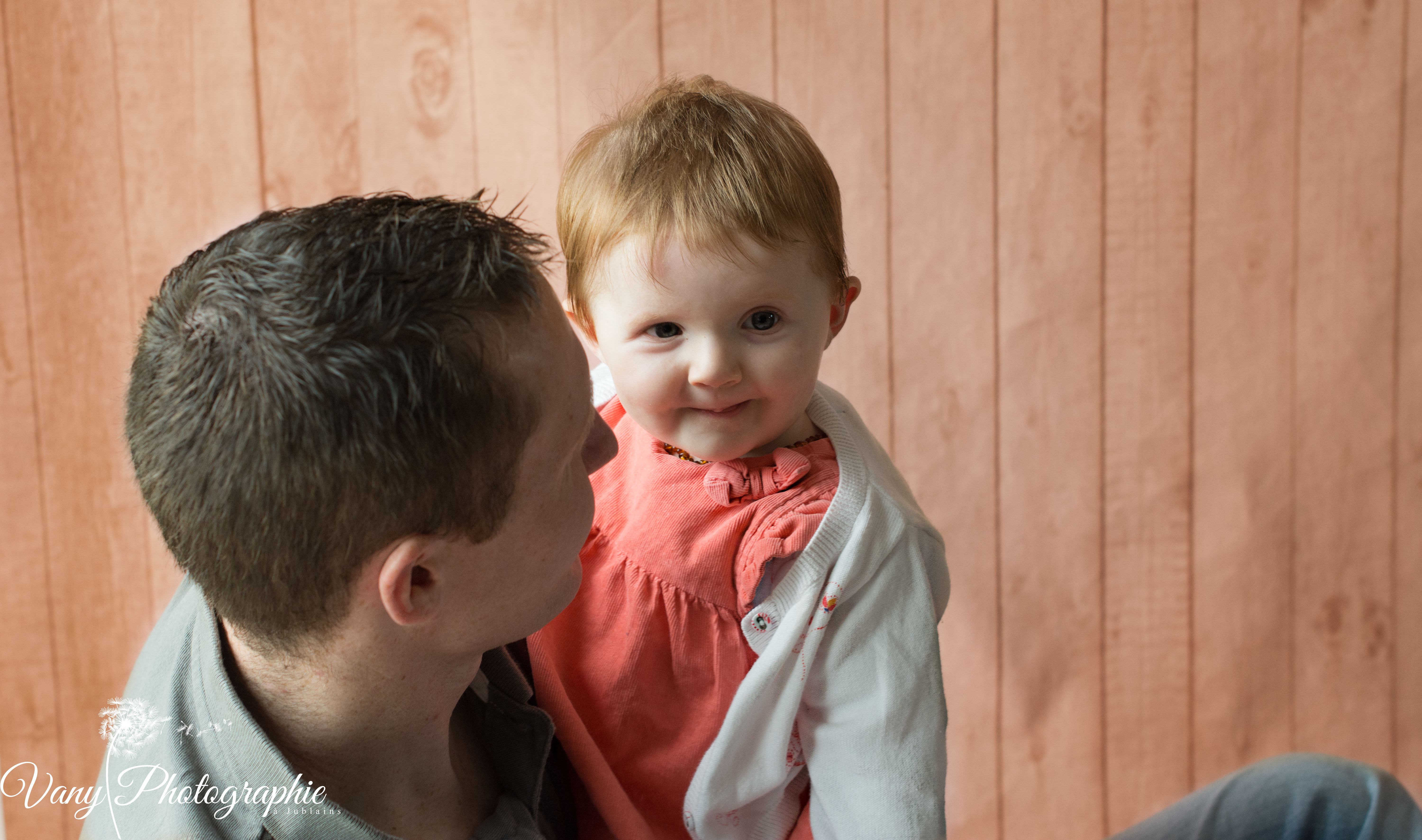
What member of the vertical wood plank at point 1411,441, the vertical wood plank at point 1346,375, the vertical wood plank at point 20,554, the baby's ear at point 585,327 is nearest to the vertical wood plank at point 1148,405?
the vertical wood plank at point 1346,375

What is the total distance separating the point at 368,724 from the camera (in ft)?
2.89

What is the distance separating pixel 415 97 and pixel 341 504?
130cm

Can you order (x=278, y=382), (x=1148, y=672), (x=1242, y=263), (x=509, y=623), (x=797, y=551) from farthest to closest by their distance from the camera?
(x=1148, y=672)
(x=1242, y=263)
(x=797, y=551)
(x=509, y=623)
(x=278, y=382)

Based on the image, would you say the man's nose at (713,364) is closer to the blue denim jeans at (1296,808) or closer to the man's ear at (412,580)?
the man's ear at (412,580)

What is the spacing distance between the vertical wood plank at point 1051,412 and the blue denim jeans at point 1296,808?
0.93 metres

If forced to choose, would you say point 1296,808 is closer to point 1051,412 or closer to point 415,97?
point 1051,412

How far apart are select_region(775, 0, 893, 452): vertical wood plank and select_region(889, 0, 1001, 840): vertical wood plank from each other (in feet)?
0.08

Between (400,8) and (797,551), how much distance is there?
50.7 inches

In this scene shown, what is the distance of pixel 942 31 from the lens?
6.23ft

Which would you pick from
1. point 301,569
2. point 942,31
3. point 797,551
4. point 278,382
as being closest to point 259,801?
point 301,569

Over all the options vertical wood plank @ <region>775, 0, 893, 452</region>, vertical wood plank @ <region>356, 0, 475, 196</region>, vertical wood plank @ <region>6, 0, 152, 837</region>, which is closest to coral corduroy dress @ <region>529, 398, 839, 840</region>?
vertical wood plank @ <region>775, 0, 893, 452</region>

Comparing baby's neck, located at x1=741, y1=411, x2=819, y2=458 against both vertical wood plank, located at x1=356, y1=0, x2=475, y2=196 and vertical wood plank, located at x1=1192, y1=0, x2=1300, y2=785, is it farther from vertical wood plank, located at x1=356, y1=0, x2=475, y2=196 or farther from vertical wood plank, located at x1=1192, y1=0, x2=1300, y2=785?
vertical wood plank, located at x1=1192, y1=0, x2=1300, y2=785

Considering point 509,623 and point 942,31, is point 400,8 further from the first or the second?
point 509,623

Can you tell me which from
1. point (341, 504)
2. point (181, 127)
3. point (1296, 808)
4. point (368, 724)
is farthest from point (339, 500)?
point (181, 127)
